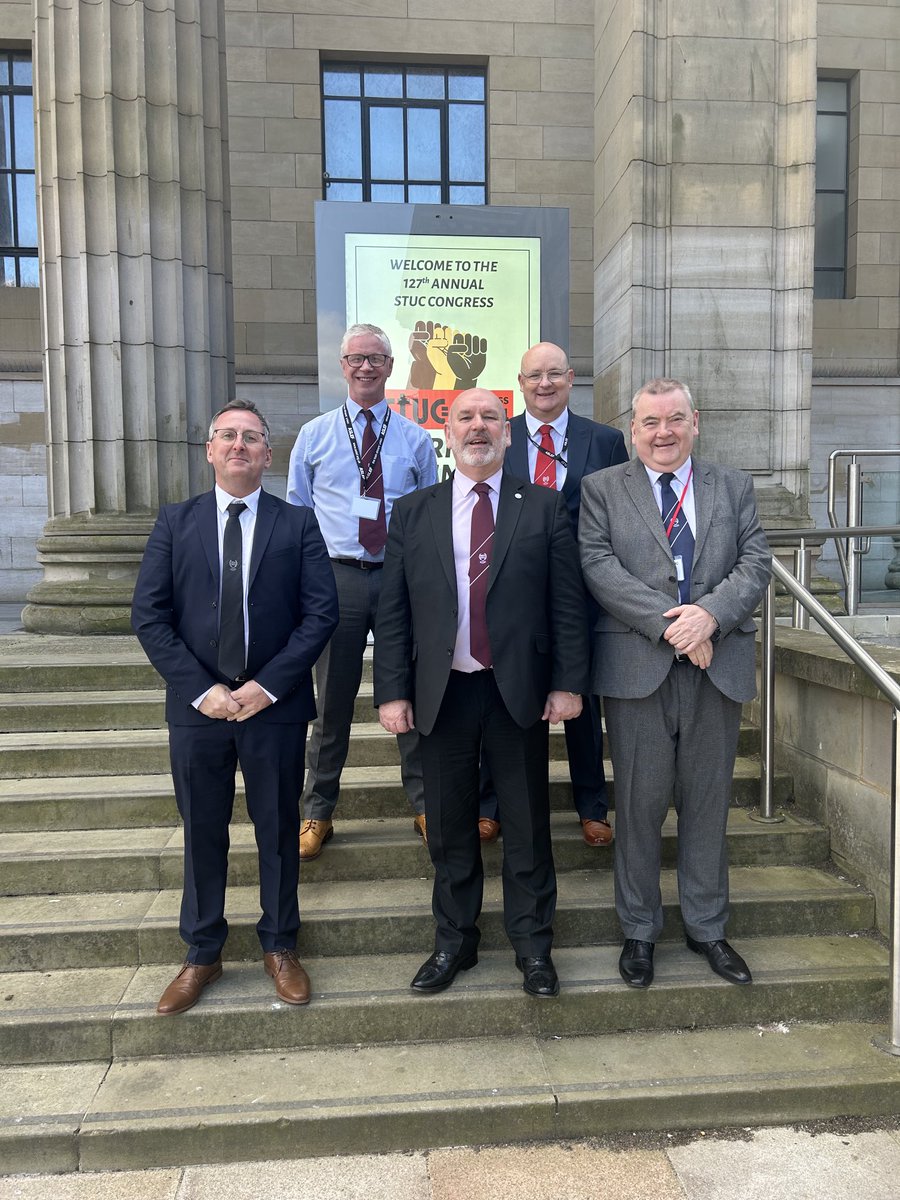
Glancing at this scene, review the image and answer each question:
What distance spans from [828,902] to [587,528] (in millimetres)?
1881

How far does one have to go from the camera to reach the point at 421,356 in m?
5.92

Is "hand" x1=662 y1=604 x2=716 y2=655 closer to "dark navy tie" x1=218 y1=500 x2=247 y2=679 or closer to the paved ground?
"dark navy tie" x1=218 y1=500 x2=247 y2=679

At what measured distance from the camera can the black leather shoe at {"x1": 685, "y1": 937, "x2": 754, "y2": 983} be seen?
3.22 metres

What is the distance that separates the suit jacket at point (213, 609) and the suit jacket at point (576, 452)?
1055mm

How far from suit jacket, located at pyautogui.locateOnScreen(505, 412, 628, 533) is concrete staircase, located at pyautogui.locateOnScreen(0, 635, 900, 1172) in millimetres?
1480

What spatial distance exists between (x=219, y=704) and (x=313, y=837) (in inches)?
43.2

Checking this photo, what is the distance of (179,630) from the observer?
312cm

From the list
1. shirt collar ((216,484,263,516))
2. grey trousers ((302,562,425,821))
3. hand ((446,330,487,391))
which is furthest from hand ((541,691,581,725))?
hand ((446,330,487,391))

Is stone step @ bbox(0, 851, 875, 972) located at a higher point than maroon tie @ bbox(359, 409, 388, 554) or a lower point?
lower

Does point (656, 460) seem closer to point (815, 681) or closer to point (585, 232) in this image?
point (815, 681)

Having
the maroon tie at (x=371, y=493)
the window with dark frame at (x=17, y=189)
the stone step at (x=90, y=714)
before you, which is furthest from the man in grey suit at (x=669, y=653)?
the window with dark frame at (x=17, y=189)

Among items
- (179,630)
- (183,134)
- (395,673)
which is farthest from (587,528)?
(183,134)

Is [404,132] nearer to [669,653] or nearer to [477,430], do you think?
[477,430]

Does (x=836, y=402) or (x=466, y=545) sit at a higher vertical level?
(x=836, y=402)
